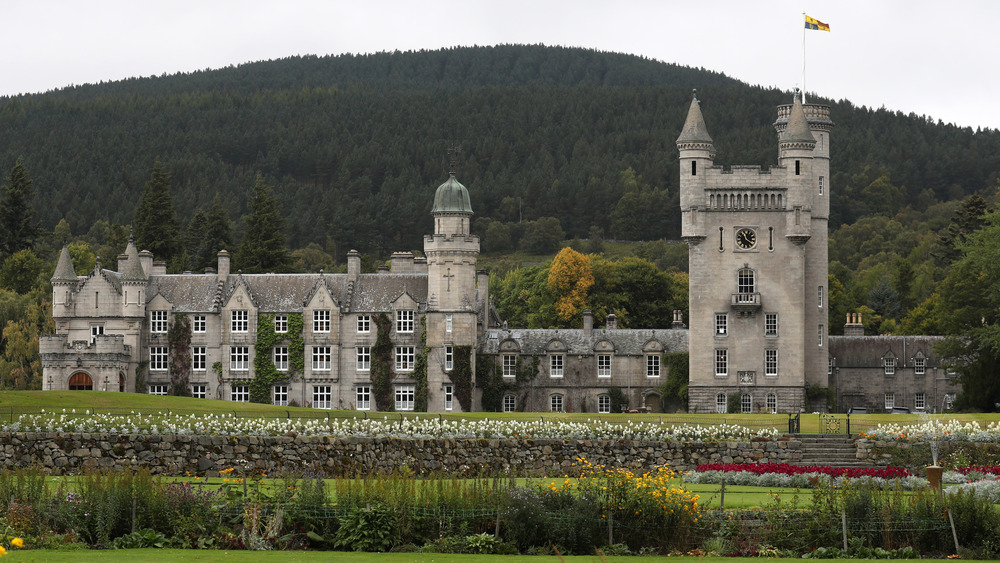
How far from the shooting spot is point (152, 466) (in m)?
47.8

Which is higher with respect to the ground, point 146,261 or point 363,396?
point 146,261

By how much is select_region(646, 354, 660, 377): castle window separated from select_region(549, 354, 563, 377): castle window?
5.02m

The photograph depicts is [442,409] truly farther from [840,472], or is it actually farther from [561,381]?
[840,472]

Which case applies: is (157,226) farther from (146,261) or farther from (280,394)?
(280,394)

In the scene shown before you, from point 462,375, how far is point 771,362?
17.1 metres

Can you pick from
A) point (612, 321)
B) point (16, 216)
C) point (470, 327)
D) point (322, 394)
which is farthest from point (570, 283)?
point (16, 216)

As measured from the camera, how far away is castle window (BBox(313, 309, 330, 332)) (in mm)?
82812

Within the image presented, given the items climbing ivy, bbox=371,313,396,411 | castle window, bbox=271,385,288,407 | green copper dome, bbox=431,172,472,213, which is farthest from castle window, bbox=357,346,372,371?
green copper dome, bbox=431,172,472,213

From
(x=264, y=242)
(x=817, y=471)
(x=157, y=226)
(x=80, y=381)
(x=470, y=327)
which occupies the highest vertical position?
(x=157, y=226)

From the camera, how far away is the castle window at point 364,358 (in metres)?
82.4

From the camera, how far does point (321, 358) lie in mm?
82750

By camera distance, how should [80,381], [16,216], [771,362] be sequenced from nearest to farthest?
[80,381], [771,362], [16,216]

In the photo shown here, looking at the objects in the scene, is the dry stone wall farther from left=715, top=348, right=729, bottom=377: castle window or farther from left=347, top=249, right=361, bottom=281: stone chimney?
left=347, top=249, right=361, bottom=281: stone chimney

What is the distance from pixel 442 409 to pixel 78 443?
3426 cm
